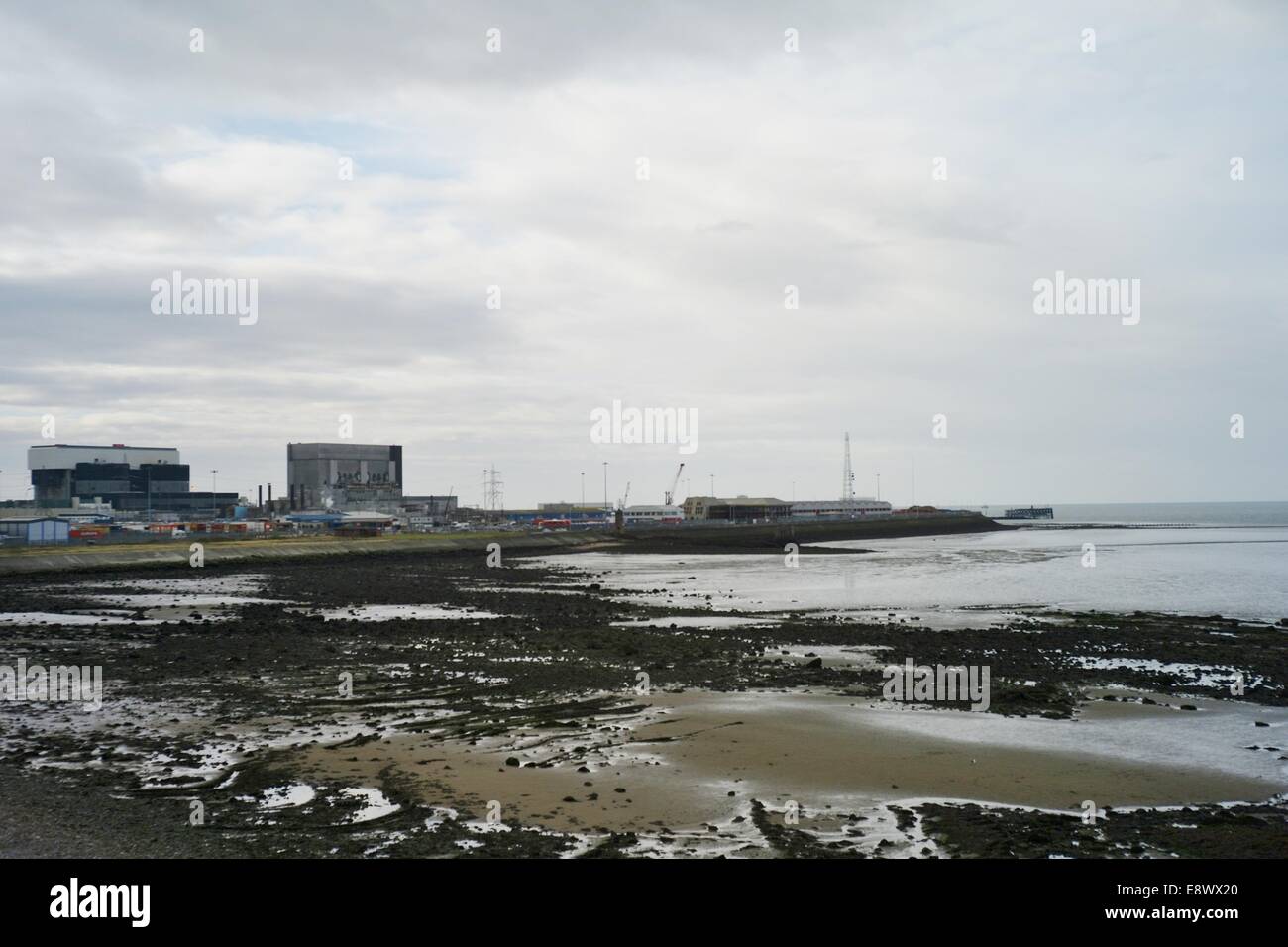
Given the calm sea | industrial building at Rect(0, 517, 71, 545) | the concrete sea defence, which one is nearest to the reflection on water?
the calm sea

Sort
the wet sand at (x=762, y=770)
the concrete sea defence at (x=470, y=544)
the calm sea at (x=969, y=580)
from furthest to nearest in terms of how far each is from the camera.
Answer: the concrete sea defence at (x=470, y=544) → the calm sea at (x=969, y=580) → the wet sand at (x=762, y=770)

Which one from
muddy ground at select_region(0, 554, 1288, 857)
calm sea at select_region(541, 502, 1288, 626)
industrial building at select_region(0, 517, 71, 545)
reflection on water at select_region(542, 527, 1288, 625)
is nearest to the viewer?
muddy ground at select_region(0, 554, 1288, 857)

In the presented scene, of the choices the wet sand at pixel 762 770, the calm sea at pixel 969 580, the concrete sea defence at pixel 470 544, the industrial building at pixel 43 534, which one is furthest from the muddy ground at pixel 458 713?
the industrial building at pixel 43 534

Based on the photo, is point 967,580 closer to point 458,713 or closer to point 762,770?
point 458,713

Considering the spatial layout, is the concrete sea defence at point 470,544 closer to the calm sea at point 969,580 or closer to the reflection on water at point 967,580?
the reflection on water at point 967,580

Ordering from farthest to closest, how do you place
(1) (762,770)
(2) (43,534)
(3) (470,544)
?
1. (3) (470,544)
2. (2) (43,534)
3. (1) (762,770)

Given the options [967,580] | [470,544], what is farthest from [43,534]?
[967,580]

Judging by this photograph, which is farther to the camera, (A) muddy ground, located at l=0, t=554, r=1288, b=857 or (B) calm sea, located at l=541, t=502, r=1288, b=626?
(B) calm sea, located at l=541, t=502, r=1288, b=626

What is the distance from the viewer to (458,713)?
68.6 feet

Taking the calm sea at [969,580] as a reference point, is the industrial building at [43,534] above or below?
above

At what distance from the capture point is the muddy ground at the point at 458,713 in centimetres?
1241

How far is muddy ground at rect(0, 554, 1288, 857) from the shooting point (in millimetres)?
12414

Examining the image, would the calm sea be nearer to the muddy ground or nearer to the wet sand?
the muddy ground

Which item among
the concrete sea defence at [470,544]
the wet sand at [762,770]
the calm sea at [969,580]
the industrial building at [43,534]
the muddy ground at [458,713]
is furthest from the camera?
the industrial building at [43,534]
